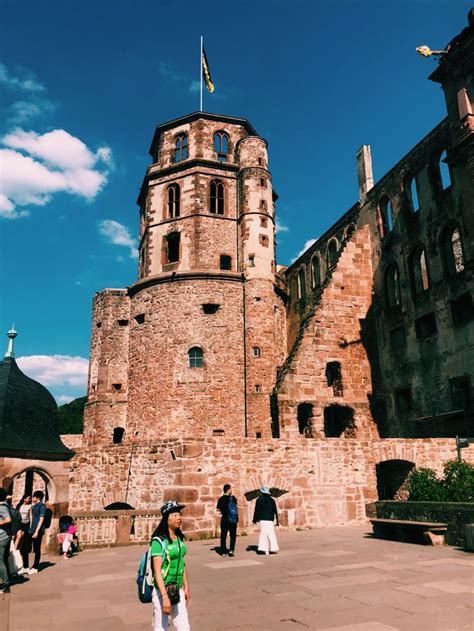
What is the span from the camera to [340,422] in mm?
23094

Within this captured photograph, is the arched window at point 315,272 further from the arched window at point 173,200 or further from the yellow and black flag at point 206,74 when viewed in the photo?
the yellow and black flag at point 206,74

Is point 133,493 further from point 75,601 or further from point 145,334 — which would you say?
point 145,334

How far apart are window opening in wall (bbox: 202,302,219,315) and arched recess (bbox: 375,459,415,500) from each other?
12.4 m

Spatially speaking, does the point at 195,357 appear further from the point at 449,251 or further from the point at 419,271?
the point at 449,251

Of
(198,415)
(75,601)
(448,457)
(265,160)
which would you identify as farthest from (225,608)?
(265,160)

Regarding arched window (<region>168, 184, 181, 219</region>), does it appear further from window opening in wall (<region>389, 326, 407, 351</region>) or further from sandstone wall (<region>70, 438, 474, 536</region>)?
sandstone wall (<region>70, 438, 474, 536</region>)

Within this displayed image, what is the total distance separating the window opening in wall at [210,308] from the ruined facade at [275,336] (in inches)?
2.1

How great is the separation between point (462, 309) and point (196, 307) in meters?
13.4

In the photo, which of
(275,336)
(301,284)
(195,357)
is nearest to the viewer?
(195,357)

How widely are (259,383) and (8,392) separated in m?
16.1

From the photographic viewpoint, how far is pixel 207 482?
47.0 feet

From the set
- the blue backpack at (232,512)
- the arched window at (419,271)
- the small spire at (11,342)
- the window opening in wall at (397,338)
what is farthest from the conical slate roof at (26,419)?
the arched window at (419,271)

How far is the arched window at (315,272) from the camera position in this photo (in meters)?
28.8

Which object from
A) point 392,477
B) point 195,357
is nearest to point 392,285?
point 392,477
